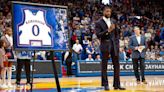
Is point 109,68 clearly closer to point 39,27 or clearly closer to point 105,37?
point 105,37

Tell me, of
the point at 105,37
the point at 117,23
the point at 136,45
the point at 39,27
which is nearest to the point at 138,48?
the point at 136,45

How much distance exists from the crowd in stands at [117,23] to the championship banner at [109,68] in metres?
0.49

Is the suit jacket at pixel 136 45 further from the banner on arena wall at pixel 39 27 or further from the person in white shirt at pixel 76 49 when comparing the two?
the banner on arena wall at pixel 39 27

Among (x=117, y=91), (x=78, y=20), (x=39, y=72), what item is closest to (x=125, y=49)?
(x=78, y=20)

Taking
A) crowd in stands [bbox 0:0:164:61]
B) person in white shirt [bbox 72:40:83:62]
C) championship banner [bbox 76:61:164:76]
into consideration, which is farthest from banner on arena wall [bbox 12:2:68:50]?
person in white shirt [bbox 72:40:83:62]

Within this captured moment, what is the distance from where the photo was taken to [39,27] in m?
6.59

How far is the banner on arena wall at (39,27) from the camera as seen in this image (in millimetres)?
6379

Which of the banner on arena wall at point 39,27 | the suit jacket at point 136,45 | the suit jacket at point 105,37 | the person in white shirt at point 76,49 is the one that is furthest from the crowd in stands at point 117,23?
the banner on arena wall at point 39,27

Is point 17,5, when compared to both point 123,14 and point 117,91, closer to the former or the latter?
point 117,91

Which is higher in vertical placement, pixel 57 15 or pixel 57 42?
pixel 57 15

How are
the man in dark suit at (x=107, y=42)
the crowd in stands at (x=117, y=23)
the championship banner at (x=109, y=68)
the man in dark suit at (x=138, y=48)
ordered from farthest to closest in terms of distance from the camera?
the crowd in stands at (x=117, y=23), the championship banner at (x=109, y=68), the man in dark suit at (x=138, y=48), the man in dark suit at (x=107, y=42)

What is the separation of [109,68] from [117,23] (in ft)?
9.01

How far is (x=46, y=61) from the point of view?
20.6 meters

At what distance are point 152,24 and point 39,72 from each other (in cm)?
1522
